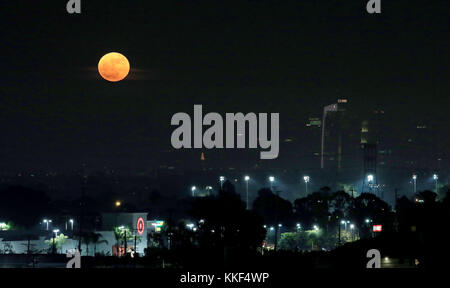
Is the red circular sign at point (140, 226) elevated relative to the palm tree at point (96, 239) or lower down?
elevated

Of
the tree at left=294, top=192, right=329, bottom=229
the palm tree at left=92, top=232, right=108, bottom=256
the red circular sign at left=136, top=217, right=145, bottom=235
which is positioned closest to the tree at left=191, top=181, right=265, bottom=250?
the palm tree at left=92, top=232, right=108, bottom=256

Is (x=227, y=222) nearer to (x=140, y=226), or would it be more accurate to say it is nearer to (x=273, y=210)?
(x=140, y=226)

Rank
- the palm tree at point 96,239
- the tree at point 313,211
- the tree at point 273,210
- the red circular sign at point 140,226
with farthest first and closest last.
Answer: the tree at point 273,210 → the tree at point 313,211 → the red circular sign at point 140,226 → the palm tree at point 96,239

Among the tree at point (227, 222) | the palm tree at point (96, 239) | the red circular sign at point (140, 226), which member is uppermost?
the tree at point (227, 222)

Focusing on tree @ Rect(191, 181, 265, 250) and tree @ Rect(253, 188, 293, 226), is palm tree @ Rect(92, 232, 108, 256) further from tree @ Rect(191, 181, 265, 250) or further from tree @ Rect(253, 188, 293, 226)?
tree @ Rect(253, 188, 293, 226)

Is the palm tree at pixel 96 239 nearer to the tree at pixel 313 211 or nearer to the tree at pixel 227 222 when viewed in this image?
the tree at pixel 227 222

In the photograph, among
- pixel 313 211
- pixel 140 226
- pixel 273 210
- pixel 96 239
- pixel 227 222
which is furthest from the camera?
pixel 273 210

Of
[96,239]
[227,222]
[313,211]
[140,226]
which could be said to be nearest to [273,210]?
[313,211]

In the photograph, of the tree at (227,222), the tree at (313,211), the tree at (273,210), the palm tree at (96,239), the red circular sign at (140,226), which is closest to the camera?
the tree at (227,222)

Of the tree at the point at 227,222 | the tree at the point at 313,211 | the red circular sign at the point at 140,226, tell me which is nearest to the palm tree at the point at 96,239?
the red circular sign at the point at 140,226

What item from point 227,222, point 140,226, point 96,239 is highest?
point 227,222
